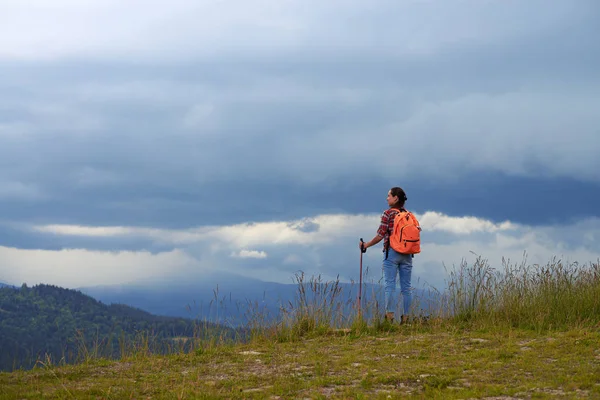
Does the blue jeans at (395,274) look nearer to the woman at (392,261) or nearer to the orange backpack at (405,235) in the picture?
the woman at (392,261)

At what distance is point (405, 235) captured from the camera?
12.3 m

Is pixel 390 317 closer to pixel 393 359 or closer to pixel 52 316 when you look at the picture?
pixel 393 359

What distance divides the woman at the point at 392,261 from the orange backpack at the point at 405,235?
0.15m

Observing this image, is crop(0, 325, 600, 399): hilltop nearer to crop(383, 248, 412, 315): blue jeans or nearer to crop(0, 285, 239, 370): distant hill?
crop(383, 248, 412, 315): blue jeans

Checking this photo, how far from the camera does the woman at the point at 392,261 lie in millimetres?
12531

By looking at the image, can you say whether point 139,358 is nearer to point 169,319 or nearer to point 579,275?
point 579,275

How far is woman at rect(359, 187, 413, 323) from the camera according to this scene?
12.5m

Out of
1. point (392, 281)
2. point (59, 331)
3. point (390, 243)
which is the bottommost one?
point (59, 331)

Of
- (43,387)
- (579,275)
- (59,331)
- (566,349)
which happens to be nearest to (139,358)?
(43,387)

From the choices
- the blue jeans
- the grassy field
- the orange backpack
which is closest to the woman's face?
the orange backpack

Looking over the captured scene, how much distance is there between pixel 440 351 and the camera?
9.94m

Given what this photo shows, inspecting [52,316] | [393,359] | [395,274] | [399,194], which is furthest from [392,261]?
[52,316]

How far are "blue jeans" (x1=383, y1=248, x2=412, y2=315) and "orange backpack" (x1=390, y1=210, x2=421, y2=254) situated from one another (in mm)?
193

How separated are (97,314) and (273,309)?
90.0m
